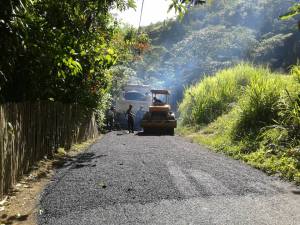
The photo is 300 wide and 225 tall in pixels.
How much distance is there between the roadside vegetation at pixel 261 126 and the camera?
Result: 31.6 ft

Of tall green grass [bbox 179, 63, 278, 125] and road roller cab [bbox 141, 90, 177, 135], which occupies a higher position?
tall green grass [bbox 179, 63, 278, 125]

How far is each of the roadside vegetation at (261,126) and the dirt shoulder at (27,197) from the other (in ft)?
15.6

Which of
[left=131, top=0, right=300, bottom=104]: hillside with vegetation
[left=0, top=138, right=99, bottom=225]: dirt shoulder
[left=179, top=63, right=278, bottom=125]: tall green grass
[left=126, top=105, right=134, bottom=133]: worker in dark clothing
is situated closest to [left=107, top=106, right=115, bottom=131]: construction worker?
[left=126, top=105, right=134, bottom=133]: worker in dark clothing

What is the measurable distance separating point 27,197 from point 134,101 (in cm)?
1781

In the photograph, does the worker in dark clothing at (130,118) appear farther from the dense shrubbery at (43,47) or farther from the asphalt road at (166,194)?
the asphalt road at (166,194)

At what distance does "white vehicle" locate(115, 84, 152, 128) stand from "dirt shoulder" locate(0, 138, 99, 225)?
1391 cm

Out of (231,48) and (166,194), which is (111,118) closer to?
(166,194)

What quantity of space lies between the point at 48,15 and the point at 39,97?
2.01 meters

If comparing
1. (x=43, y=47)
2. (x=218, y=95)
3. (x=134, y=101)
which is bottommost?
(x=134, y=101)

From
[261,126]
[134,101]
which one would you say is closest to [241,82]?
[134,101]

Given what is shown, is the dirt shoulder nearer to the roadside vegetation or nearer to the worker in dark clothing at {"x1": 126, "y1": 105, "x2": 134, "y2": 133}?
the roadside vegetation

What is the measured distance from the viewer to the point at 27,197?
6711mm

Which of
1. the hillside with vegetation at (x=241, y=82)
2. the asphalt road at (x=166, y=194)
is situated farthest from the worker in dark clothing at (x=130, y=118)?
the asphalt road at (x=166, y=194)

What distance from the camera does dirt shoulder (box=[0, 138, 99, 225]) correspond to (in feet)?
18.5
